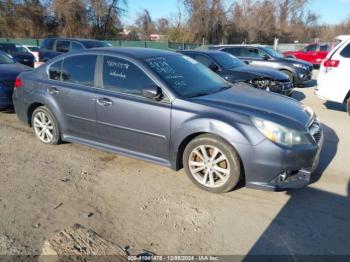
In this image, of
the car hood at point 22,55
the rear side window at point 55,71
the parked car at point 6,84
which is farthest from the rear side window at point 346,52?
the car hood at point 22,55

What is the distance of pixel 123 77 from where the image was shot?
14.6 ft

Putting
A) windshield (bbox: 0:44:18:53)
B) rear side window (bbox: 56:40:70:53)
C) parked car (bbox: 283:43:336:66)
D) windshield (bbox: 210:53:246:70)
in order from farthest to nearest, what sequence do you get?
1. parked car (bbox: 283:43:336:66)
2. windshield (bbox: 0:44:18:53)
3. rear side window (bbox: 56:40:70:53)
4. windshield (bbox: 210:53:246:70)

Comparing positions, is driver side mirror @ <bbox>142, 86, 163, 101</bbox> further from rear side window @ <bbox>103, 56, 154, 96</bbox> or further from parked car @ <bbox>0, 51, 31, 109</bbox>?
parked car @ <bbox>0, 51, 31, 109</bbox>

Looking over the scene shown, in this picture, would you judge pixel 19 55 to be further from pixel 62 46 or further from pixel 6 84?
pixel 6 84

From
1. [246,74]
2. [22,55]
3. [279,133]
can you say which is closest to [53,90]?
[279,133]

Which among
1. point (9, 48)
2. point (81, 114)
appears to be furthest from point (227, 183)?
point (9, 48)

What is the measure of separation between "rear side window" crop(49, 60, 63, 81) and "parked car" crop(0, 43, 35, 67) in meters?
11.2

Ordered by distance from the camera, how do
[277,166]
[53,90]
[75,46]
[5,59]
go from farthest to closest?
[75,46] → [5,59] → [53,90] → [277,166]

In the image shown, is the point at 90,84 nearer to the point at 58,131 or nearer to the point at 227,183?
the point at 58,131

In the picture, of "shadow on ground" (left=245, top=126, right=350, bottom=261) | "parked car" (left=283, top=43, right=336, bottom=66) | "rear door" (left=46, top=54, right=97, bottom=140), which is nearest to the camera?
"shadow on ground" (left=245, top=126, right=350, bottom=261)

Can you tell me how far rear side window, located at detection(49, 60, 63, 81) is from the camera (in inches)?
203

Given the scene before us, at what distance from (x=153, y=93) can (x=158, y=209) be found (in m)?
1.39

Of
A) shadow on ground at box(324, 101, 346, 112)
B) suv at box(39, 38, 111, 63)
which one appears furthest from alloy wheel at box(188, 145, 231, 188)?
suv at box(39, 38, 111, 63)

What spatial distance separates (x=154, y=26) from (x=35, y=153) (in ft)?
177
